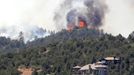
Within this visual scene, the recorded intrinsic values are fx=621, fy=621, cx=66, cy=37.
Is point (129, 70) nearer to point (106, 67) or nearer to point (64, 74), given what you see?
point (106, 67)

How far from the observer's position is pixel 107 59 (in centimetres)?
19938

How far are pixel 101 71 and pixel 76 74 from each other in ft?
28.9

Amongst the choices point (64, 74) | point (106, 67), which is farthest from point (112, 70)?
Result: point (64, 74)

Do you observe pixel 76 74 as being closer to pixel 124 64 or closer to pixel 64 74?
pixel 64 74

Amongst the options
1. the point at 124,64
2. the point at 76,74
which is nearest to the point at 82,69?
the point at 76,74

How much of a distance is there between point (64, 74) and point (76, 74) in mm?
A: 3843

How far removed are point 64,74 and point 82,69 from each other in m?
6.44

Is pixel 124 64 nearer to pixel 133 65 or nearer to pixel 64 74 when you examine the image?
pixel 133 65

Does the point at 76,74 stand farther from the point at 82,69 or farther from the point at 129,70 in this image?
the point at 129,70

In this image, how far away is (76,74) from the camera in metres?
194

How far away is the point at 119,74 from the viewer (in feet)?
622

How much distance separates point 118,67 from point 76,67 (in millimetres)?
13459

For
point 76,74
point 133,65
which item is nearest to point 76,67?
point 76,74

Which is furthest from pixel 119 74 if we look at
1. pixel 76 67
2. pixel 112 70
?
pixel 76 67
